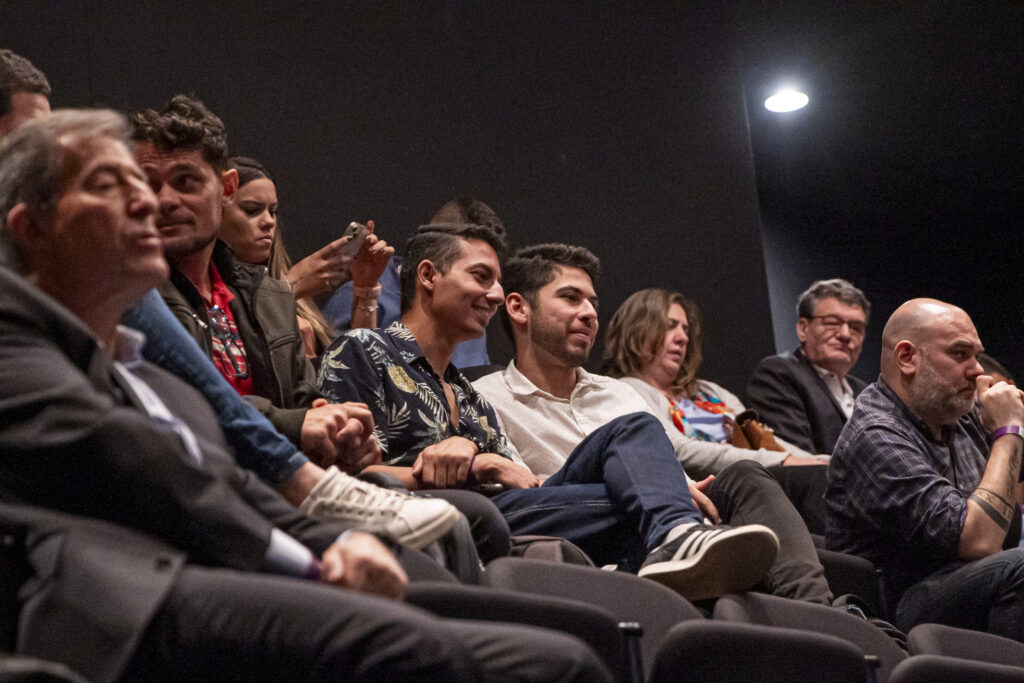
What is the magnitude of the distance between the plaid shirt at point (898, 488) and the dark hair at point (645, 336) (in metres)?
0.94

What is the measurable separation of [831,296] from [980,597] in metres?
1.96

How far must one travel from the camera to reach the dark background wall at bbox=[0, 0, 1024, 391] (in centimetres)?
324

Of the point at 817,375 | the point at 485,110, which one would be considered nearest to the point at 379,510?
the point at 485,110

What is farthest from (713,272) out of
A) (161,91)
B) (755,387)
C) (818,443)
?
(161,91)

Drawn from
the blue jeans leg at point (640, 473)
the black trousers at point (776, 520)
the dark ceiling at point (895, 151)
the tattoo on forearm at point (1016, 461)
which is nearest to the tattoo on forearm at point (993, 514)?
the tattoo on forearm at point (1016, 461)

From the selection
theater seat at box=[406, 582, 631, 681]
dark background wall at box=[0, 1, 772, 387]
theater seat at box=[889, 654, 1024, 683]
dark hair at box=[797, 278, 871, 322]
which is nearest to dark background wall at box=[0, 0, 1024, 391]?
dark background wall at box=[0, 1, 772, 387]

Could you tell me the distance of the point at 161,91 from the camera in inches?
121

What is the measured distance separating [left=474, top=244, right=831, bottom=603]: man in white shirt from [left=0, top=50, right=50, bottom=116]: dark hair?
1.28 metres

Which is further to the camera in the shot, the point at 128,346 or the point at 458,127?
the point at 458,127

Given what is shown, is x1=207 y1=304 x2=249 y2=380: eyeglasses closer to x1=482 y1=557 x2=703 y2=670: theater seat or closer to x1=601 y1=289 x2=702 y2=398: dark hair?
x1=482 y1=557 x2=703 y2=670: theater seat

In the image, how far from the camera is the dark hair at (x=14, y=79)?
7.47ft

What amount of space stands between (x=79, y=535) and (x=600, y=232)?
3062mm

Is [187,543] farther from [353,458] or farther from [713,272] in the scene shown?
[713,272]

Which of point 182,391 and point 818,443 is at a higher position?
point 182,391
